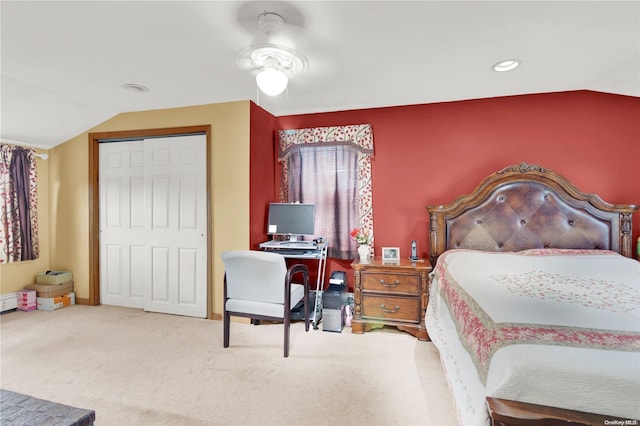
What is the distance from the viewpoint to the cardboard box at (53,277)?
150 inches

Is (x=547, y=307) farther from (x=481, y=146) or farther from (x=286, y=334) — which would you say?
(x=481, y=146)

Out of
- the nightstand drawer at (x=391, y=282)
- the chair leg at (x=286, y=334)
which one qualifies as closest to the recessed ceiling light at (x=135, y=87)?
the chair leg at (x=286, y=334)

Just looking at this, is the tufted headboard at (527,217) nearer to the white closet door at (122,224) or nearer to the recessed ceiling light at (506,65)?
the recessed ceiling light at (506,65)

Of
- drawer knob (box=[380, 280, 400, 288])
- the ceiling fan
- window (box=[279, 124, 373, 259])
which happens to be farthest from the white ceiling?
drawer knob (box=[380, 280, 400, 288])

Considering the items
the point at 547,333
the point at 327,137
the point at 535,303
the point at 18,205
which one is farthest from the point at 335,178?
the point at 18,205

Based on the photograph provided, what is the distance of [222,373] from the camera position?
232 cm

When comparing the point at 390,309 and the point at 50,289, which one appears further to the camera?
the point at 50,289

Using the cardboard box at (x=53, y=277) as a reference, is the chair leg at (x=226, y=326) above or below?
below

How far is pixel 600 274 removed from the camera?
2.33 meters

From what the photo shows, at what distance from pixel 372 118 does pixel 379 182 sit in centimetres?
76

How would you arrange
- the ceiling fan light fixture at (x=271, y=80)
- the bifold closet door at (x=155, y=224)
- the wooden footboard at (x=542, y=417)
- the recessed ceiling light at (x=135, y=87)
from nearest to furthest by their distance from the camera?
1. the wooden footboard at (x=542, y=417)
2. the ceiling fan light fixture at (x=271, y=80)
3. the recessed ceiling light at (x=135, y=87)
4. the bifold closet door at (x=155, y=224)

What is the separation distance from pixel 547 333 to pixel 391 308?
5.91 ft

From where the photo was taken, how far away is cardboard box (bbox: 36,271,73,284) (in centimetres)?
382

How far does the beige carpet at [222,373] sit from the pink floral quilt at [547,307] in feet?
2.09
